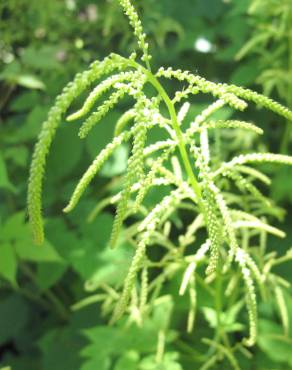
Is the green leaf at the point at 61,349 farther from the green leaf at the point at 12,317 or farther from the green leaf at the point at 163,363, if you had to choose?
the green leaf at the point at 163,363

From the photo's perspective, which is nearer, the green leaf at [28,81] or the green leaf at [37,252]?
the green leaf at [37,252]

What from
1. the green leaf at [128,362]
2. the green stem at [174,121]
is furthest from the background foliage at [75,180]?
the green stem at [174,121]

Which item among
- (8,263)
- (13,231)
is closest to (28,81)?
(13,231)

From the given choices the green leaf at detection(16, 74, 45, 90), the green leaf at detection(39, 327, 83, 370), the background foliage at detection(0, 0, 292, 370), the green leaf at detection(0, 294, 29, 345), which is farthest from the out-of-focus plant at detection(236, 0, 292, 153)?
the green leaf at detection(0, 294, 29, 345)

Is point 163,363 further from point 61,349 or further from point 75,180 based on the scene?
point 75,180

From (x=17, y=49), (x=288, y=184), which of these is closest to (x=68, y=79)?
(x=17, y=49)

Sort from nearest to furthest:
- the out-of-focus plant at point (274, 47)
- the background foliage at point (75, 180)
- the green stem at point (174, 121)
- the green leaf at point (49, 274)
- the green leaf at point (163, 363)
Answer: the green stem at point (174, 121) → the green leaf at point (163, 363) → the background foliage at point (75, 180) → the green leaf at point (49, 274) → the out-of-focus plant at point (274, 47)

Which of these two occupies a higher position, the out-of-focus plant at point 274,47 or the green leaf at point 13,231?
the out-of-focus plant at point 274,47

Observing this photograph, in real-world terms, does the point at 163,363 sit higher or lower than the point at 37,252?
lower
